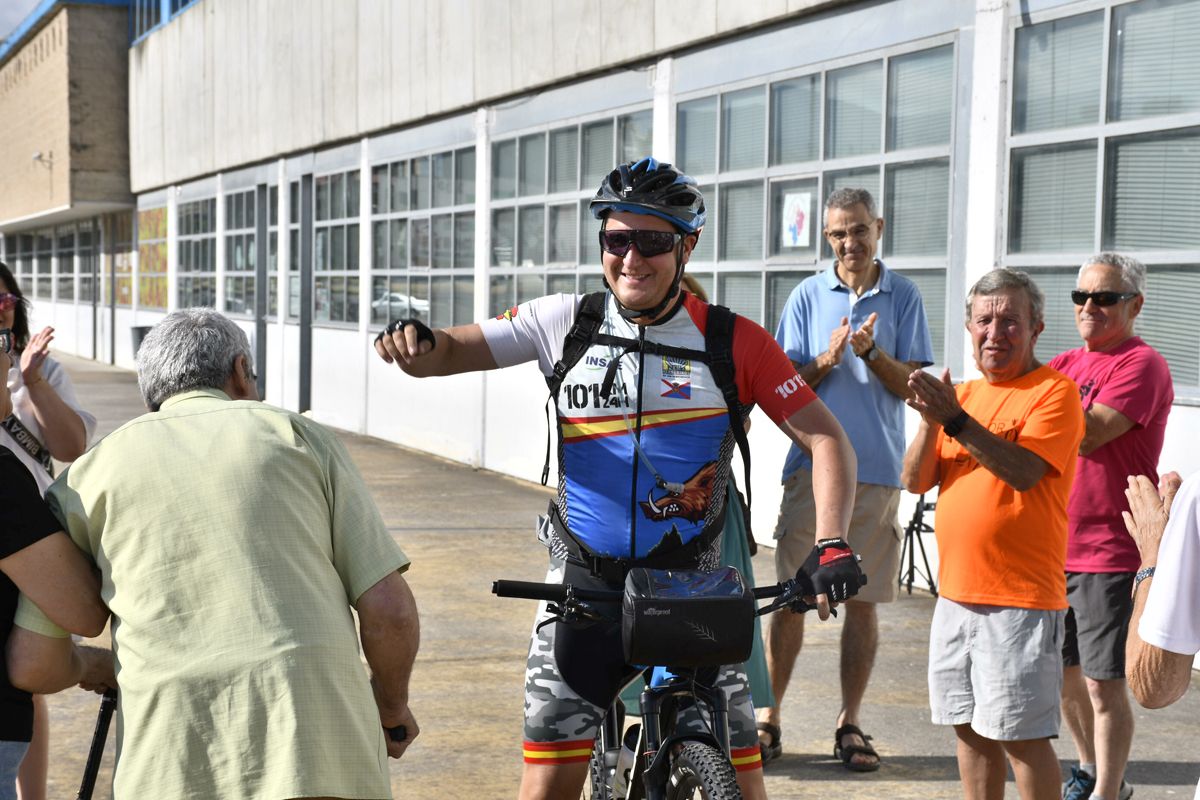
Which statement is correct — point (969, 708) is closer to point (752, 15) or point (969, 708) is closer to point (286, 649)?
point (286, 649)

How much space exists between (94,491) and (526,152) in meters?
11.9

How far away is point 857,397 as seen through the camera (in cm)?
580

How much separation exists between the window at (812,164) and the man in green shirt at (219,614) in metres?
6.55

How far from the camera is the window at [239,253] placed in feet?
78.6

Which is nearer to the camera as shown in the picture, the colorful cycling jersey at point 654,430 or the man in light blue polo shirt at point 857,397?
the colorful cycling jersey at point 654,430

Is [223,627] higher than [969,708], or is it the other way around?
[223,627]

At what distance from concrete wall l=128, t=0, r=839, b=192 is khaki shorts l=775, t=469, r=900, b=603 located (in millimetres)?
4723

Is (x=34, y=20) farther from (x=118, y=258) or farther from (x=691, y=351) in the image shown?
(x=691, y=351)

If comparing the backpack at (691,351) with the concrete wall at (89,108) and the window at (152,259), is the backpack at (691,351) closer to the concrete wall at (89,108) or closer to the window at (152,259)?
the window at (152,259)

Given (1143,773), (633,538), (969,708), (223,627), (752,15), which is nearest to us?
(223,627)

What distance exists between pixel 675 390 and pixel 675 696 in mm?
717

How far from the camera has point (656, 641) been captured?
10.3 feet

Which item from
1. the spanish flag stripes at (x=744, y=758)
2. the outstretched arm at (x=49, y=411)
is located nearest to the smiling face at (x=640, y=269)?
the spanish flag stripes at (x=744, y=758)

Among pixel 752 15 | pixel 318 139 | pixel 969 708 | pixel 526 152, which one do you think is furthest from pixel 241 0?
pixel 969 708
